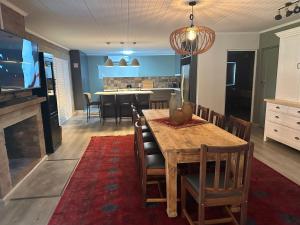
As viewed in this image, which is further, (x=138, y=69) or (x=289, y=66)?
(x=138, y=69)

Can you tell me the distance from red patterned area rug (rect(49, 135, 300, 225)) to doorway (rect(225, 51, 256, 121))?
2752 millimetres

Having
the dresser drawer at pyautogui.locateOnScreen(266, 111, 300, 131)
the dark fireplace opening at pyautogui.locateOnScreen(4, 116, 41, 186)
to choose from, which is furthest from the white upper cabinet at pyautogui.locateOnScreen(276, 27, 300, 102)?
the dark fireplace opening at pyautogui.locateOnScreen(4, 116, 41, 186)

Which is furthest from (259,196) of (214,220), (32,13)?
(32,13)

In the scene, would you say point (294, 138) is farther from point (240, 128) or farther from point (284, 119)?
point (240, 128)

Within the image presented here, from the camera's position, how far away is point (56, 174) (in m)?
3.02

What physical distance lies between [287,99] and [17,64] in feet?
14.3

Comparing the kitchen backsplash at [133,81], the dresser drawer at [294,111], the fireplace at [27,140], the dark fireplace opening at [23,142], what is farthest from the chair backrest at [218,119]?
the kitchen backsplash at [133,81]

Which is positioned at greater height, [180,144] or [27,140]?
[180,144]

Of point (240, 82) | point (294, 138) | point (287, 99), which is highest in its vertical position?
point (240, 82)

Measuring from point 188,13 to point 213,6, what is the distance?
45cm

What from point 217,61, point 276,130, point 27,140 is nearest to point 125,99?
point 217,61

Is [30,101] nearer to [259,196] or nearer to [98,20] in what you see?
[98,20]

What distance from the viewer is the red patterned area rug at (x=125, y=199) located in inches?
79.4

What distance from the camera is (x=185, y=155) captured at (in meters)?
1.93
